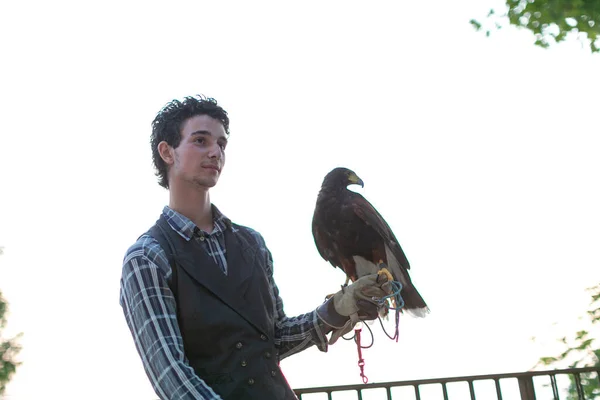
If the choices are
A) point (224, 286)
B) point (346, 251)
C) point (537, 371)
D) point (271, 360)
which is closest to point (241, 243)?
point (224, 286)

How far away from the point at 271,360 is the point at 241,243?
373mm

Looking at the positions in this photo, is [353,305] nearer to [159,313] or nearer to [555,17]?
[159,313]

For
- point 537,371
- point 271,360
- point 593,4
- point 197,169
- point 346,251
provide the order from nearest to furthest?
point 271,360 < point 197,169 < point 346,251 < point 537,371 < point 593,4

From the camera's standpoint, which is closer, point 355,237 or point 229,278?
point 229,278

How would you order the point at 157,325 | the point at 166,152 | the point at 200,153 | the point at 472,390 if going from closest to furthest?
the point at 157,325
the point at 200,153
the point at 166,152
the point at 472,390

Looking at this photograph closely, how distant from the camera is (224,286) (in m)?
1.72

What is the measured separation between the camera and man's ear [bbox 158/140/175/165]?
2.02 metres

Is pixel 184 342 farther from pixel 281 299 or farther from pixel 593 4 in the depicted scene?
pixel 593 4

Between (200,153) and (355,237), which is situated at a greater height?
(200,153)

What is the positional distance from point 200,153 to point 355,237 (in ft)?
2.91

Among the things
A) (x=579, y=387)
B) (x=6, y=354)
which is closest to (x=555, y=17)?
(x=579, y=387)

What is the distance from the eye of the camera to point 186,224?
6.04 ft

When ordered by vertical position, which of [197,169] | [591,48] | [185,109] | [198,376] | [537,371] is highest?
[591,48]

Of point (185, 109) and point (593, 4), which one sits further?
point (593, 4)
